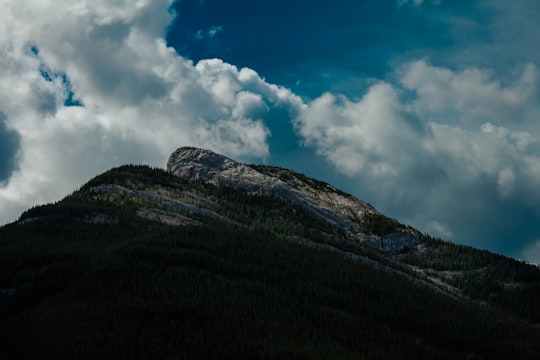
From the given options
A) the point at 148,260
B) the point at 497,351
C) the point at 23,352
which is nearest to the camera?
the point at 23,352

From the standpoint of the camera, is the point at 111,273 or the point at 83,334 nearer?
the point at 83,334

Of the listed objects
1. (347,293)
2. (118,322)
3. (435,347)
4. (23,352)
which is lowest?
(23,352)

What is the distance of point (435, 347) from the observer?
545 ft

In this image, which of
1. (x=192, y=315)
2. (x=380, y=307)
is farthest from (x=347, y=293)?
(x=192, y=315)

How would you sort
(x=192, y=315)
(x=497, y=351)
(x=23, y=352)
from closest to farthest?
(x=23, y=352) → (x=192, y=315) → (x=497, y=351)

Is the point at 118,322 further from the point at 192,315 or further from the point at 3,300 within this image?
the point at 3,300

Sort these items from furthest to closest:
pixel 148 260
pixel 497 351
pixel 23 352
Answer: pixel 148 260 → pixel 497 351 → pixel 23 352

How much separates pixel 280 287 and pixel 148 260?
4114cm

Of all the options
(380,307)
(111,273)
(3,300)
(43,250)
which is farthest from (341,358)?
(43,250)

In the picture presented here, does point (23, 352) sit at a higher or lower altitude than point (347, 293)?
lower

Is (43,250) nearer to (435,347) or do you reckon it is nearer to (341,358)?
(341,358)

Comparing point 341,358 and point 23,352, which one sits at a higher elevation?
point 341,358

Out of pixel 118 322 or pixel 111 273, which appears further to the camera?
pixel 111 273

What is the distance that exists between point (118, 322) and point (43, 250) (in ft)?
211
